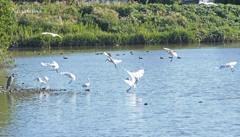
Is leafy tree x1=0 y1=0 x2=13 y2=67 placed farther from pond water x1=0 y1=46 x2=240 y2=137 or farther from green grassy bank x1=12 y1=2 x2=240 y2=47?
green grassy bank x1=12 y1=2 x2=240 y2=47

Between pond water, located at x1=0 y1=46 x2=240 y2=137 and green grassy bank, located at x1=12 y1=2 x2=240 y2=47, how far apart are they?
1558 centimetres

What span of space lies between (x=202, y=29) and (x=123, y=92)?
2818cm

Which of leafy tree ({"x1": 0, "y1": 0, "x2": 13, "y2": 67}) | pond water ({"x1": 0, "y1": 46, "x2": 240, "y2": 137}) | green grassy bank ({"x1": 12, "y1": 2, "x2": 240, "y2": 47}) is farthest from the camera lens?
green grassy bank ({"x1": 12, "y1": 2, "x2": 240, "y2": 47})

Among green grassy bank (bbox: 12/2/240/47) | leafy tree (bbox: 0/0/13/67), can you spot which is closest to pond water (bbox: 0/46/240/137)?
leafy tree (bbox: 0/0/13/67)

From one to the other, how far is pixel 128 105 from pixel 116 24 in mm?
29814

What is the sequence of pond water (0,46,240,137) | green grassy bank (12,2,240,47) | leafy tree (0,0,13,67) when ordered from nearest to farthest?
pond water (0,46,240,137), leafy tree (0,0,13,67), green grassy bank (12,2,240,47)

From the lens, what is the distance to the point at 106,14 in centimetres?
4784

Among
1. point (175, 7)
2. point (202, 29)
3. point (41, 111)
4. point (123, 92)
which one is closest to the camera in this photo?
point (41, 111)

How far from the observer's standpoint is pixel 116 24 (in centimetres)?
4616

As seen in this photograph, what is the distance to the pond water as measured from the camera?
45.4ft

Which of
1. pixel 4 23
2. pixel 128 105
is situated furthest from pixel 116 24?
pixel 128 105

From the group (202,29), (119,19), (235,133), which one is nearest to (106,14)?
(119,19)

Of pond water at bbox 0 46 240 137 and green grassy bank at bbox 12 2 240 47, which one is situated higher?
green grassy bank at bbox 12 2 240 47

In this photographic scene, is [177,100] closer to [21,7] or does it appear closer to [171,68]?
[171,68]
